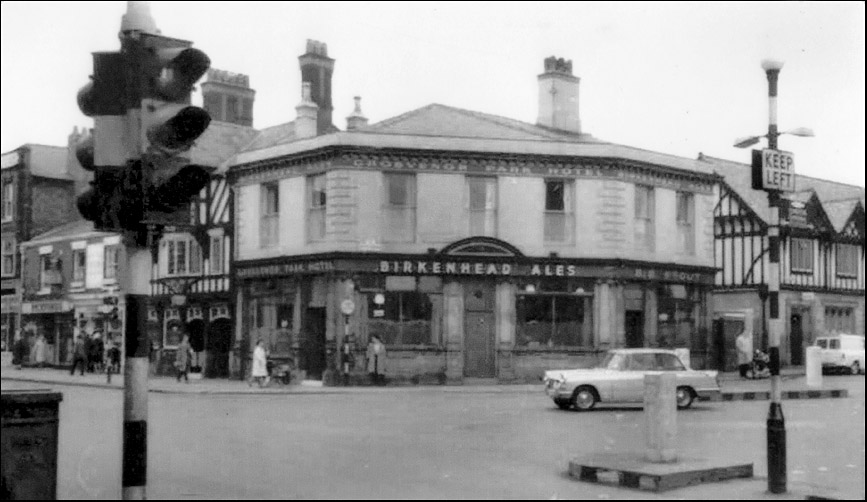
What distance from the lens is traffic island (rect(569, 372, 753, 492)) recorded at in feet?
37.4

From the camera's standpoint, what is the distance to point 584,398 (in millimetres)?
22969

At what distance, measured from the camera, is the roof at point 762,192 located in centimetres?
4594

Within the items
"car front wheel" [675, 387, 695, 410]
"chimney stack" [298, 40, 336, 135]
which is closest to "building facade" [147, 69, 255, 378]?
"chimney stack" [298, 40, 336, 135]

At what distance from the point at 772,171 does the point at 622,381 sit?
12.1 m

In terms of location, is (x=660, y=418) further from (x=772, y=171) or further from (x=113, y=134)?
(x=113, y=134)

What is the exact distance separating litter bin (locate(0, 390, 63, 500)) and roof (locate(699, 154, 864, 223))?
35.3 meters

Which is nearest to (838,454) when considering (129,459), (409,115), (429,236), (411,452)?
(411,452)

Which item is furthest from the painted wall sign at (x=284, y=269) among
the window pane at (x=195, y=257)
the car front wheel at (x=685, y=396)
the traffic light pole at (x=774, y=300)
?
the traffic light pole at (x=774, y=300)

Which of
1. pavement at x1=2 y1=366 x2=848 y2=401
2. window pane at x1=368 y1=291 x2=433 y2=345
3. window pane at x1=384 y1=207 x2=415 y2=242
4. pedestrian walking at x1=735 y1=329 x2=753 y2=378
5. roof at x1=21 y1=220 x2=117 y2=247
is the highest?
roof at x1=21 y1=220 x2=117 y2=247

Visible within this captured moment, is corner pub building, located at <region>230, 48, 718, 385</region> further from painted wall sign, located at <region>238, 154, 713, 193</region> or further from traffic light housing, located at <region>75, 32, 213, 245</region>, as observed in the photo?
traffic light housing, located at <region>75, 32, 213, 245</region>

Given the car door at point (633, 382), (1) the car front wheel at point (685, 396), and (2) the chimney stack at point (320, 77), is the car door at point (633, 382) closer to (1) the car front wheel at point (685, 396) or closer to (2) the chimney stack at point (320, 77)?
(1) the car front wheel at point (685, 396)

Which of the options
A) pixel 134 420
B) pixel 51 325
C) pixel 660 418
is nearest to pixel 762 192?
pixel 51 325

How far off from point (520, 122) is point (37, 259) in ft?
81.3

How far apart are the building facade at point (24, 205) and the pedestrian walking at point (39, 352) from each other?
2196 mm
